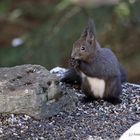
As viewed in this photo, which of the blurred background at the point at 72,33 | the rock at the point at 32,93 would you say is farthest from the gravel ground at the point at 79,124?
the blurred background at the point at 72,33

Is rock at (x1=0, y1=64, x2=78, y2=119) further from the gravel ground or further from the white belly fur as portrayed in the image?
the white belly fur

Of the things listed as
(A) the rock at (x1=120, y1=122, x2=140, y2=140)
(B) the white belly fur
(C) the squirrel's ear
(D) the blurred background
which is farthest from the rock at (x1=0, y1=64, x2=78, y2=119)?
(D) the blurred background

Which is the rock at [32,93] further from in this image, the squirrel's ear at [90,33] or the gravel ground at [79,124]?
the squirrel's ear at [90,33]

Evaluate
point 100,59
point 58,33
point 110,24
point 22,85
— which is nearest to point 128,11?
point 110,24

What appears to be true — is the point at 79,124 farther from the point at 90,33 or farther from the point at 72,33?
the point at 72,33

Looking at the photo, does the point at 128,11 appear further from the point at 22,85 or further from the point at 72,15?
the point at 22,85

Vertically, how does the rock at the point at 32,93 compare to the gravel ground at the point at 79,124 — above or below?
above
